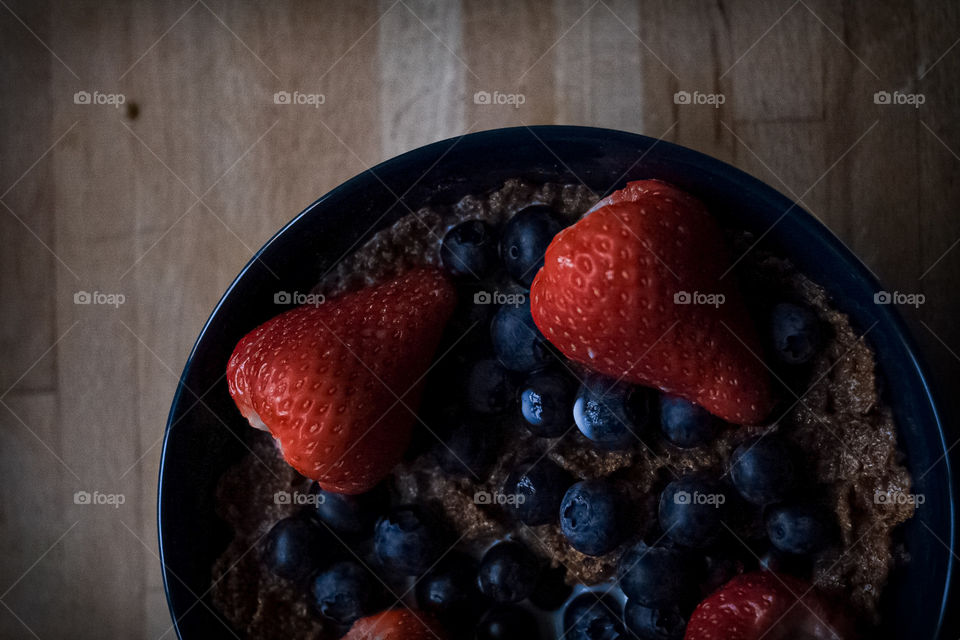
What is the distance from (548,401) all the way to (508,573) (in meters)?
0.23

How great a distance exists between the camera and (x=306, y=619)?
1097 mm

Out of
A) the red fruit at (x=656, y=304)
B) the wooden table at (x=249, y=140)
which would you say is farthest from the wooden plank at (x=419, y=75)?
the red fruit at (x=656, y=304)

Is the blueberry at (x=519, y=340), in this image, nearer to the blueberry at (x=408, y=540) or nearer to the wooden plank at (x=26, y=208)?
the blueberry at (x=408, y=540)

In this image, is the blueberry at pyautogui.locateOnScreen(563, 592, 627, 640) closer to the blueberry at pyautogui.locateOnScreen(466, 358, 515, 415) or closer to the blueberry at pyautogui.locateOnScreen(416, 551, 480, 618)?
the blueberry at pyautogui.locateOnScreen(416, 551, 480, 618)

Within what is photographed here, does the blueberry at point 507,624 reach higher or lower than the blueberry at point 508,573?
lower

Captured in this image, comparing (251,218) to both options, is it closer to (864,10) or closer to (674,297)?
(674,297)

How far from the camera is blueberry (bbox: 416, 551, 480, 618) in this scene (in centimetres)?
104

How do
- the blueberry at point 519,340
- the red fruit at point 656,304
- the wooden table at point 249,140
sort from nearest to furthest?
the red fruit at point 656,304 < the blueberry at point 519,340 < the wooden table at point 249,140

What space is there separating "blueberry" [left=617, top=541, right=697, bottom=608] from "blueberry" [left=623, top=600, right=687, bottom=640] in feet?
0.05

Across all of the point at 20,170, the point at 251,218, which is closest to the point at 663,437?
the point at 251,218

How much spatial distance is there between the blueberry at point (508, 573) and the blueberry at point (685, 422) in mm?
251

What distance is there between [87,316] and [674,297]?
0.95 m

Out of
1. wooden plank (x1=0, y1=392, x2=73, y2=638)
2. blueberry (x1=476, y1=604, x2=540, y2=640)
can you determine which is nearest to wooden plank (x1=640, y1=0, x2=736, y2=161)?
blueberry (x1=476, y1=604, x2=540, y2=640)

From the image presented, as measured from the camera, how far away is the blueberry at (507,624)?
3.43ft
